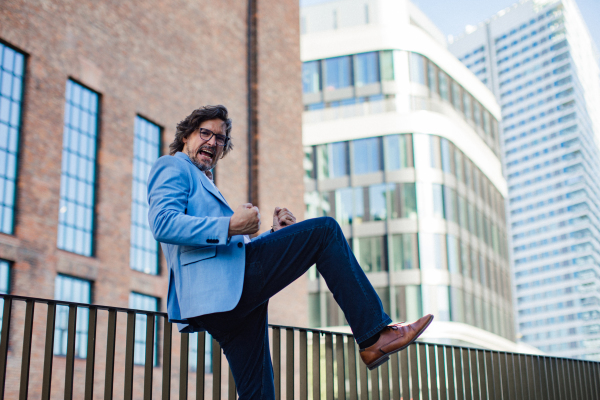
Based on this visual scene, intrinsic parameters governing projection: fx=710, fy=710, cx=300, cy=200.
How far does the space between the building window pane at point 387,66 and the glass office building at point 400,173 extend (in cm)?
7

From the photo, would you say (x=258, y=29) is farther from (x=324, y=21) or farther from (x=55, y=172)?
(x=324, y=21)

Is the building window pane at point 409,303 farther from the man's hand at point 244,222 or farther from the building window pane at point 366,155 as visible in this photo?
the man's hand at point 244,222

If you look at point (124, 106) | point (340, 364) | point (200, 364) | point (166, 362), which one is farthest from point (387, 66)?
point (166, 362)

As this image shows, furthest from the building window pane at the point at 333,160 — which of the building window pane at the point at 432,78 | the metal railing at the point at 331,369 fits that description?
the metal railing at the point at 331,369

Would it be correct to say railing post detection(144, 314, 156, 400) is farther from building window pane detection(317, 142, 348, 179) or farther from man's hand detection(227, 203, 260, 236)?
building window pane detection(317, 142, 348, 179)

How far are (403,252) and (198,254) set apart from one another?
41913mm

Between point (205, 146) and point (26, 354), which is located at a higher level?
point (205, 146)

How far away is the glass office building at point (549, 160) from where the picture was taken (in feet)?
468

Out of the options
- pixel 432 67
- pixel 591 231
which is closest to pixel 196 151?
pixel 432 67

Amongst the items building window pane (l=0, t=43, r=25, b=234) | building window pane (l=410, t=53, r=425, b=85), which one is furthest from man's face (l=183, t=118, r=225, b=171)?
building window pane (l=410, t=53, r=425, b=85)

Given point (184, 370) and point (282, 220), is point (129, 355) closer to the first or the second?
point (184, 370)

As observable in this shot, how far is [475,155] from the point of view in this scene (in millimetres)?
51938

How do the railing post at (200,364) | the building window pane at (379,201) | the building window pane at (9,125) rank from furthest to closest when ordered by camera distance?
the building window pane at (379,201)
the building window pane at (9,125)
the railing post at (200,364)

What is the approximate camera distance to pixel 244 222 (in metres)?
3.09
